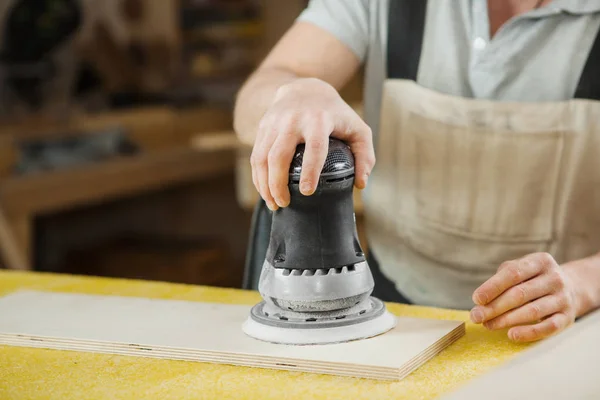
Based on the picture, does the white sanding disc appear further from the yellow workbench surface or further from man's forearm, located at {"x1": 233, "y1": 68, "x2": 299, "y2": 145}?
man's forearm, located at {"x1": 233, "y1": 68, "x2": 299, "y2": 145}

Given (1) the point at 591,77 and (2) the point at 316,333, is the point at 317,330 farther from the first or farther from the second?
(1) the point at 591,77

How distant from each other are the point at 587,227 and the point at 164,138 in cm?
298

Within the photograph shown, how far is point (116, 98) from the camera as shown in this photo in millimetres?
4195

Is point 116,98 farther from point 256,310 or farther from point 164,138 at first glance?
point 256,310

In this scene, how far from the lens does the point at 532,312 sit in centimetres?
90

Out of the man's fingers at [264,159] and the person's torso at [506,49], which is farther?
the person's torso at [506,49]

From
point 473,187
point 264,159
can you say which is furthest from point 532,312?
point 473,187

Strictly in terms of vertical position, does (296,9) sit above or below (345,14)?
below

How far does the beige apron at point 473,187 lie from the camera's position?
49.7 inches

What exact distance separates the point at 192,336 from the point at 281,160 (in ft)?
0.73

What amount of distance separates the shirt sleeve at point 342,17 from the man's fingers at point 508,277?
0.59 m

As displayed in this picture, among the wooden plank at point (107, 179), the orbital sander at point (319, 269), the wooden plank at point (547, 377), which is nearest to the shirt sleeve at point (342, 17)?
the orbital sander at point (319, 269)

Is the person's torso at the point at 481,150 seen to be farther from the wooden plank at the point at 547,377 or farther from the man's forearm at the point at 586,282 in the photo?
the wooden plank at the point at 547,377

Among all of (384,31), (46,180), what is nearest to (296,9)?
(46,180)
